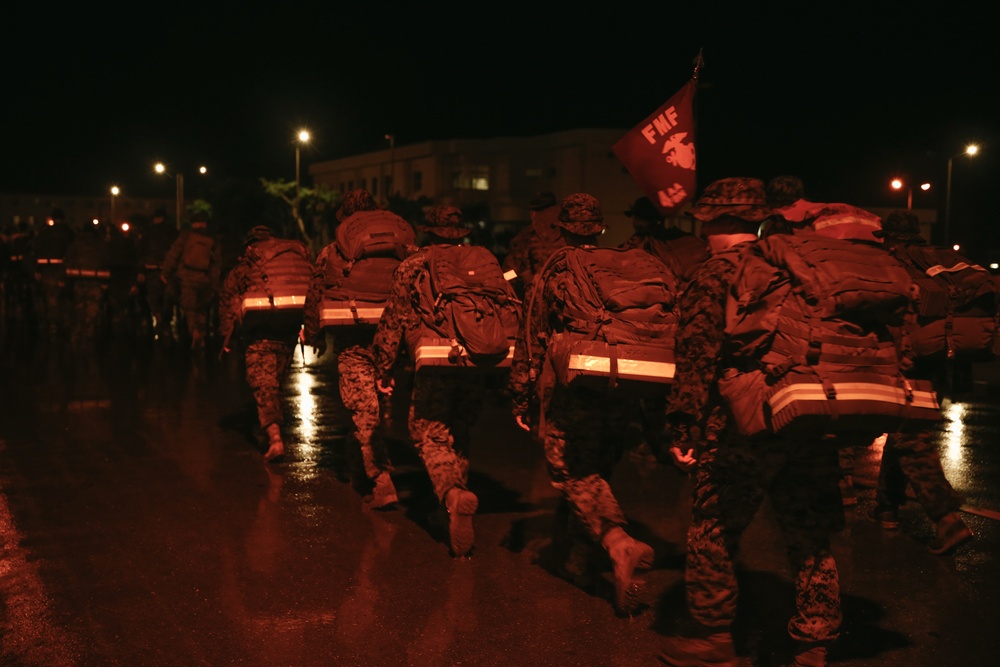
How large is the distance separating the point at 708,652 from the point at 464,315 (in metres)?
2.73

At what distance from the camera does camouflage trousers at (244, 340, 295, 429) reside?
9656 millimetres

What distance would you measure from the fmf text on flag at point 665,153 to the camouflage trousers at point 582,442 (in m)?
2.45

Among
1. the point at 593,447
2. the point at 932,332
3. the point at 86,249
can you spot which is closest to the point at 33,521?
the point at 593,447

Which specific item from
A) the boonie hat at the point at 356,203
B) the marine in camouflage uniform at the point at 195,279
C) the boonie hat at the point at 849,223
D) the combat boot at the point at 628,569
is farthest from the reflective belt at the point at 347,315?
the marine in camouflage uniform at the point at 195,279

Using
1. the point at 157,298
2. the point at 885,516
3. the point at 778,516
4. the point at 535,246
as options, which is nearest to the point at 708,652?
the point at 778,516

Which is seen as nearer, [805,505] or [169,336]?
[805,505]

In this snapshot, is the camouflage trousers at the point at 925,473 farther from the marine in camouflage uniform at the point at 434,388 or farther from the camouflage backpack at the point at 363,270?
the camouflage backpack at the point at 363,270

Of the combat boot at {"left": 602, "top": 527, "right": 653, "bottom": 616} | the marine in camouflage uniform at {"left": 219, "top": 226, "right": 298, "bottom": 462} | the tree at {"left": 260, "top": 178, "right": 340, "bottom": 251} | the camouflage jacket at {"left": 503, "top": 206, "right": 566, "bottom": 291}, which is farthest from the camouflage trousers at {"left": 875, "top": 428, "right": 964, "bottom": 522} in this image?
the tree at {"left": 260, "top": 178, "right": 340, "bottom": 251}

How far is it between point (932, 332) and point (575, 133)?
52434mm

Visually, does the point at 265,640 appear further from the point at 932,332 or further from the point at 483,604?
the point at 932,332

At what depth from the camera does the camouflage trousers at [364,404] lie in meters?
8.16

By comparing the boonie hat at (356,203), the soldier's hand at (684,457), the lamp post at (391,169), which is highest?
the lamp post at (391,169)

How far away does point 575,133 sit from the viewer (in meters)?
58.8

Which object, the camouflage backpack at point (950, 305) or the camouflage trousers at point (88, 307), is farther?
the camouflage trousers at point (88, 307)
